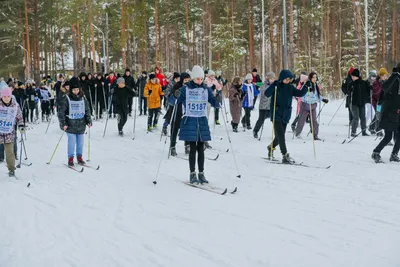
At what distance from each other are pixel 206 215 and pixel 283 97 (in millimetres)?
4238

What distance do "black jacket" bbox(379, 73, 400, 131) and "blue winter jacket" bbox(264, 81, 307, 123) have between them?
60.8 inches

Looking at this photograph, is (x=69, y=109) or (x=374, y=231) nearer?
(x=374, y=231)

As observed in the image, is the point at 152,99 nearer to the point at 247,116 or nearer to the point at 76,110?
the point at 247,116

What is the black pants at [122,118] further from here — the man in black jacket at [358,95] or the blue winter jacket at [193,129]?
the blue winter jacket at [193,129]

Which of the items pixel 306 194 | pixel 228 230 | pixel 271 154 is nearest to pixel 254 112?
pixel 271 154

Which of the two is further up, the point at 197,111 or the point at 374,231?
the point at 197,111

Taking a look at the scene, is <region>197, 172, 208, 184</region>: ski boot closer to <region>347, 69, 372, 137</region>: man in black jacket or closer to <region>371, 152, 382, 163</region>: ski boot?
<region>371, 152, 382, 163</region>: ski boot

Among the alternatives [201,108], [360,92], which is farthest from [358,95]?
[201,108]

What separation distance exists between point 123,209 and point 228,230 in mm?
1672

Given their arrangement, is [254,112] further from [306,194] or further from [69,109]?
[306,194]

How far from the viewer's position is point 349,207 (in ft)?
18.6

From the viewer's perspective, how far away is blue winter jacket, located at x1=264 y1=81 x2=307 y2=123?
29.4ft

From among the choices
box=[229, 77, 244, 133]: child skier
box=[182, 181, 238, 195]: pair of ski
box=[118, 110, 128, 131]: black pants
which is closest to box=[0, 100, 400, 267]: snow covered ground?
box=[182, 181, 238, 195]: pair of ski

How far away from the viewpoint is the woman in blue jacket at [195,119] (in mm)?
7047
